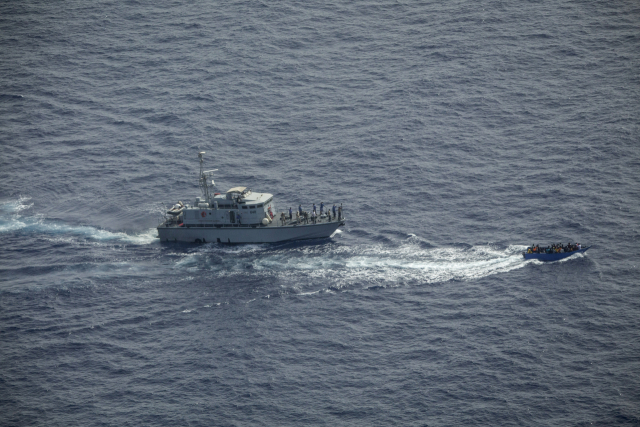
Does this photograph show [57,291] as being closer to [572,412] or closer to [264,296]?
[264,296]

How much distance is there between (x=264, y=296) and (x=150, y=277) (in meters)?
22.0

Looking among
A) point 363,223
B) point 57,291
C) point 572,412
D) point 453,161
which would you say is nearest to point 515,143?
point 453,161

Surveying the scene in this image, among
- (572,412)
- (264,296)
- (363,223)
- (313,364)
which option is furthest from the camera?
(363,223)

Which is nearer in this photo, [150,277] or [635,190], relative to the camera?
[150,277]

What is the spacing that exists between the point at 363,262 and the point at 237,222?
28.0 m

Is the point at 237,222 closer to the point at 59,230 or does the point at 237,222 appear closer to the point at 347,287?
the point at 347,287

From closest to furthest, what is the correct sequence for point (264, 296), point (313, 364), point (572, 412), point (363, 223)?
point (572, 412), point (313, 364), point (264, 296), point (363, 223)

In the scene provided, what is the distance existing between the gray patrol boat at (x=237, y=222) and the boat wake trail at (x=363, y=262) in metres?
3.44

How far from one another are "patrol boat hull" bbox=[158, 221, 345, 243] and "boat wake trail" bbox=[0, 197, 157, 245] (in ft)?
15.4

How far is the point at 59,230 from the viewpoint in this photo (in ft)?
576

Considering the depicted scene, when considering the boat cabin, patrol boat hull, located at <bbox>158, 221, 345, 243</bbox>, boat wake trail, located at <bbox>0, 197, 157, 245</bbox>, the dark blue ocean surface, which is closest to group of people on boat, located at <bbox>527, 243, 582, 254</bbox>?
the dark blue ocean surface

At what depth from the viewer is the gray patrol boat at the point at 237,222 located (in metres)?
171

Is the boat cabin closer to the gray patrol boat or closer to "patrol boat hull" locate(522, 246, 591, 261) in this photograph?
the gray patrol boat

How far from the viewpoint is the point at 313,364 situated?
135m
